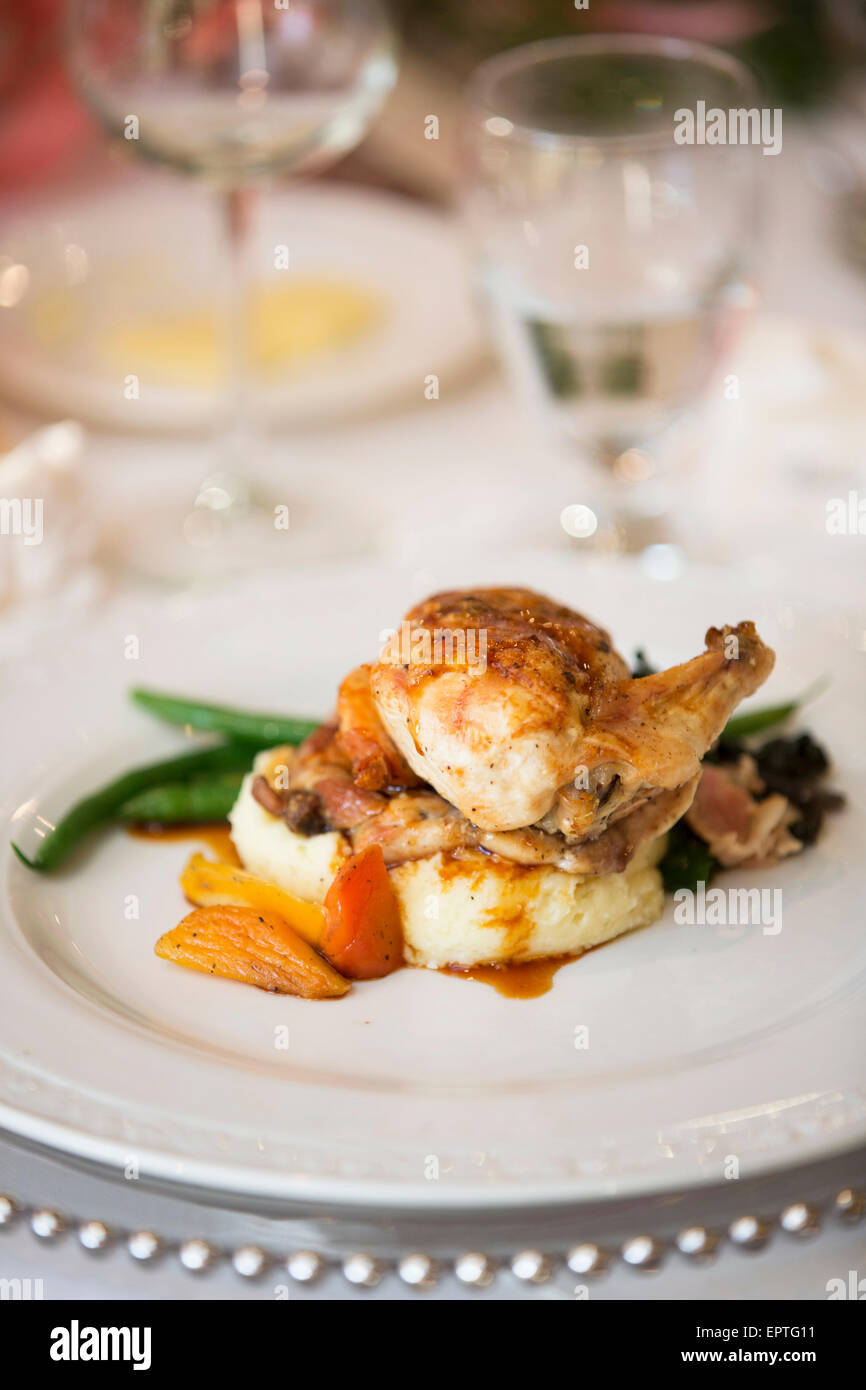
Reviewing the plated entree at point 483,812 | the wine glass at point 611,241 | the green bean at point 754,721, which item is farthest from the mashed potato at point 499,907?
the wine glass at point 611,241

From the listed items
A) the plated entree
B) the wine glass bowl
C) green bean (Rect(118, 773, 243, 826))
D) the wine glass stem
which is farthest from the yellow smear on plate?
the plated entree

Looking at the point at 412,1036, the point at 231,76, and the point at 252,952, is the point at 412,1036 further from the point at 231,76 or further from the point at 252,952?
the point at 231,76

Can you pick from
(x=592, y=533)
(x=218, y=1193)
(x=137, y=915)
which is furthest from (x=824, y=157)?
(x=218, y=1193)

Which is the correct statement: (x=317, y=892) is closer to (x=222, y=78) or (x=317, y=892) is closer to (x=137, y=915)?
(x=137, y=915)

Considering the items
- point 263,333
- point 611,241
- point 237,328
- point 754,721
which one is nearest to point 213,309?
point 263,333

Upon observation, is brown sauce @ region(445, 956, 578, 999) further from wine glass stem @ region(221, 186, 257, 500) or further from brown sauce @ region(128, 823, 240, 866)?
wine glass stem @ region(221, 186, 257, 500)

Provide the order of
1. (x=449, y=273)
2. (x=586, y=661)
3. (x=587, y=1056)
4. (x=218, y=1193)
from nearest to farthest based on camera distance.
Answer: (x=218, y=1193) → (x=587, y=1056) → (x=586, y=661) → (x=449, y=273)

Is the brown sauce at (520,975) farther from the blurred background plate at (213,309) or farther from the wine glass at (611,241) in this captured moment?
the blurred background plate at (213,309)
